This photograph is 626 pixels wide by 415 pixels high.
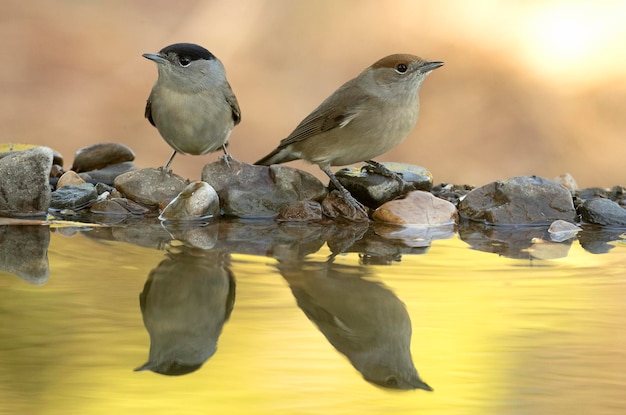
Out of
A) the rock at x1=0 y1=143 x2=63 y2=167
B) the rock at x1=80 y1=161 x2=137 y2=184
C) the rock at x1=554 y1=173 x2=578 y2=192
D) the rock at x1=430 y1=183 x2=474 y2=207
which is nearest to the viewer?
the rock at x1=430 y1=183 x2=474 y2=207

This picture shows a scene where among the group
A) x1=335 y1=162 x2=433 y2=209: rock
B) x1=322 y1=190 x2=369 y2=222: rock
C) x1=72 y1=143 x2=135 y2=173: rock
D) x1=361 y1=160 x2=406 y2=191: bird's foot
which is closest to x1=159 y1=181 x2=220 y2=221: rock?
x1=322 y1=190 x2=369 y2=222: rock

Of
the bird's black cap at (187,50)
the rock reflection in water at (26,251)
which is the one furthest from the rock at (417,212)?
the rock reflection in water at (26,251)

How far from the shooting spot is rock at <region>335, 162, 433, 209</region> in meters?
4.84

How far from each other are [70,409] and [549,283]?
1959mm

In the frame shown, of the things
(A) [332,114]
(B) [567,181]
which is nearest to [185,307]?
(A) [332,114]

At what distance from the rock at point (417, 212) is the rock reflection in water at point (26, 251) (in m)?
1.71

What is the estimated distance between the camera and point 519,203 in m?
4.73

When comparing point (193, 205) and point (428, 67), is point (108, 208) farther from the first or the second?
point (428, 67)

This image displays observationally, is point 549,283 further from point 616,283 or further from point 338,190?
point 338,190

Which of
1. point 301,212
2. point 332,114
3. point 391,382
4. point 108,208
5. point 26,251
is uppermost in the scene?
point 332,114

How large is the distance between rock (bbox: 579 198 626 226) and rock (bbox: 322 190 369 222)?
1.19 meters

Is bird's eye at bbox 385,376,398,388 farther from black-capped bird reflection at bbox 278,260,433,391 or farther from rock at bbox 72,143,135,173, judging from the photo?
rock at bbox 72,143,135,173

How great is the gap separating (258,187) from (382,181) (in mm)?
690

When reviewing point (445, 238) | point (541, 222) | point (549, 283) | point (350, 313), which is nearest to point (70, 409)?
point (350, 313)
